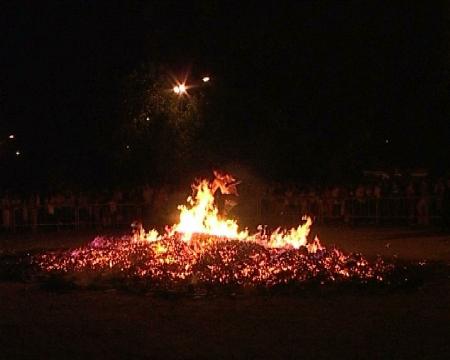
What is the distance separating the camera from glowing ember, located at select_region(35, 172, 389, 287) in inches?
592

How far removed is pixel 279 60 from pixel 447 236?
40.7 feet

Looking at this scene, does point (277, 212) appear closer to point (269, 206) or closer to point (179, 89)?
point (269, 206)

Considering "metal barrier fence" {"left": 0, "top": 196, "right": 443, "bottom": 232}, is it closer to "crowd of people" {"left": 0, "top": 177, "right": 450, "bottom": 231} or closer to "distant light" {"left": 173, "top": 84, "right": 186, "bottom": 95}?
"crowd of people" {"left": 0, "top": 177, "right": 450, "bottom": 231}

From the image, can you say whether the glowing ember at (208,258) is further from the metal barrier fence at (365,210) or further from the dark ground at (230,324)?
the metal barrier fence at (365,210)

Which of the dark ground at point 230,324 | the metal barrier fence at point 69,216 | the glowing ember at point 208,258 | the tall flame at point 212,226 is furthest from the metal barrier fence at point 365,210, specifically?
the dark ground at point 230,324

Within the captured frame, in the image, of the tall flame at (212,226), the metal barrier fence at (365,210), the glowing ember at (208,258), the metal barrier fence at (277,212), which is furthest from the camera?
the metal barrier fence at (277,212)

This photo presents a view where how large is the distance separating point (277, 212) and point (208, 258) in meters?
11.7

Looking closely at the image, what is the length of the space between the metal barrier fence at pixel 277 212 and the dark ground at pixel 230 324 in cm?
1190

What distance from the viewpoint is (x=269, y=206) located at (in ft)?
93.3

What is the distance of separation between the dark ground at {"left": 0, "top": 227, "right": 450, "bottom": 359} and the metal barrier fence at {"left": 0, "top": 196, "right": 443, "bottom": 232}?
11901mm

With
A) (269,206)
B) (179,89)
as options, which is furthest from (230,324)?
(179,89)

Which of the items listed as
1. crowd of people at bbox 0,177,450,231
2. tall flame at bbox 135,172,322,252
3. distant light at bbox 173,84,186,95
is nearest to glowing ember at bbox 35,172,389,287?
tall flame at bbox 135,172,322,252

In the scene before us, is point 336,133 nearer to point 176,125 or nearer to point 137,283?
point 176,125

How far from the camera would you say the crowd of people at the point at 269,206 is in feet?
90.5
